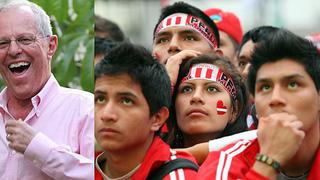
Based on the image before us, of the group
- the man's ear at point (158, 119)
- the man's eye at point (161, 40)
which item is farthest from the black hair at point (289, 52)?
the man's eye at point (161, 40)

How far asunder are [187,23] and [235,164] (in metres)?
0.97

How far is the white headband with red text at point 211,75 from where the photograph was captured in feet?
7.11

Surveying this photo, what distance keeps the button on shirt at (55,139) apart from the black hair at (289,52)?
1.48ft

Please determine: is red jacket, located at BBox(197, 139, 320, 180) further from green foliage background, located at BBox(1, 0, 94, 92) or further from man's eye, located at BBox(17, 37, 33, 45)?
man's eye, located at BBox(17, 37, 33, 45)

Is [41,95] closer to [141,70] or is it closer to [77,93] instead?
[77,93]

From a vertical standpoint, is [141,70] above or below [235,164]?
above

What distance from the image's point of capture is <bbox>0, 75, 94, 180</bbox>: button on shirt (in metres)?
1.77

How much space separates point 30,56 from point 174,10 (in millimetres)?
892

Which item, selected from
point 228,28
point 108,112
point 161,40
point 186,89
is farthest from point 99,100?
point 228,28

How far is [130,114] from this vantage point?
171 cm

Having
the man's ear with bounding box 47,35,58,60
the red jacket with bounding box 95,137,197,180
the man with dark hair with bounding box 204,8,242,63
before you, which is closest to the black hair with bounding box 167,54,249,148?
the red jacket with bounding box 95,137,197,180

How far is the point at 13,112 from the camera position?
6.03 feet

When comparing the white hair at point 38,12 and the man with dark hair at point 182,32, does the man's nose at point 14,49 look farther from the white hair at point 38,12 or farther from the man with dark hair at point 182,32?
the man with dark hair at point 182,32

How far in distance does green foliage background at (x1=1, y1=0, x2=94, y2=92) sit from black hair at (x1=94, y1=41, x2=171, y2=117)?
3.9 inches
